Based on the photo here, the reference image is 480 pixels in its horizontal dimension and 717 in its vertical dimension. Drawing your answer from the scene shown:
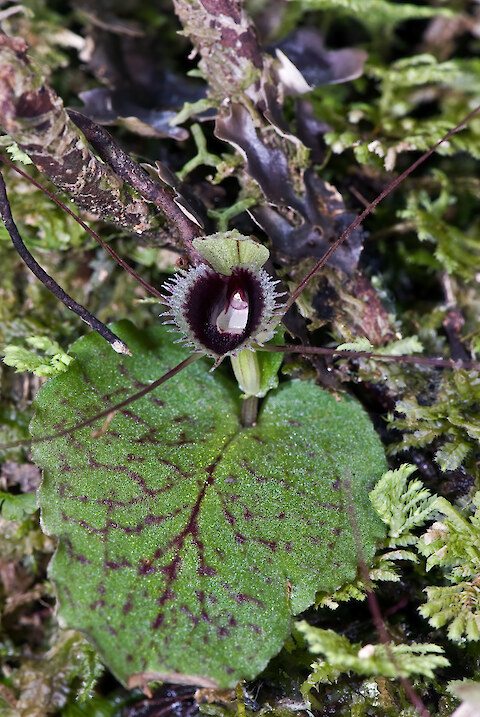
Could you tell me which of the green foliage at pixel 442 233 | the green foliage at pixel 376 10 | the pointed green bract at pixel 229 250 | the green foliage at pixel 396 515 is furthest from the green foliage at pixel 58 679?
the green foliage at pixel 376 10

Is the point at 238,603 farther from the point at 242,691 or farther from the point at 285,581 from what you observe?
the point at 242,691

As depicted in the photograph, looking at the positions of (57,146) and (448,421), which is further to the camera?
(448,421)

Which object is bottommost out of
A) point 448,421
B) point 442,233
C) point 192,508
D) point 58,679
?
point 58,679

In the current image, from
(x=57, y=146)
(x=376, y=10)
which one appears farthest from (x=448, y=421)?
(x=376, y=10)

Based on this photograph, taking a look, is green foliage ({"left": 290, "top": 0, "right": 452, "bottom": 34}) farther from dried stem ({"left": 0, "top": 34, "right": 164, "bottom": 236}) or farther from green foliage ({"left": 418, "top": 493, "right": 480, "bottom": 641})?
green foliage ({"left": 418, "top": 493, "right": 480, "bottom": 641})

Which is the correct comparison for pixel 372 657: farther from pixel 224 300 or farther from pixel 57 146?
pixel 57 146

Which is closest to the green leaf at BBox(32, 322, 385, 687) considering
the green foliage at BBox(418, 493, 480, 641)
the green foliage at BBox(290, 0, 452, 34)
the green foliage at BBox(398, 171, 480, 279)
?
the green foliage at BBox(418, 493, 480, 641)

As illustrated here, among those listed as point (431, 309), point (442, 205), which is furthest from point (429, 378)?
point (442, 205)
